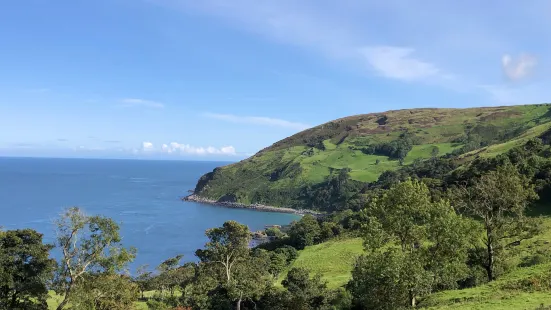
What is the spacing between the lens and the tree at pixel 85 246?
3045 cm

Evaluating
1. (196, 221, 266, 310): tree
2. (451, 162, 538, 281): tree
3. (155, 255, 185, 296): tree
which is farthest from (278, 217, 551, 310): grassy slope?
(155, 255, 185, 296): tree

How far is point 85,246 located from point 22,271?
266 inches

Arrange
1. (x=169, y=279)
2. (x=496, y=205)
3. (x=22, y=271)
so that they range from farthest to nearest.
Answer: (x=169, y=279), (x=496, y=205), (x=22, y=271)

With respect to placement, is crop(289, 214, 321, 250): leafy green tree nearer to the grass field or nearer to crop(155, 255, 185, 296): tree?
the grass field

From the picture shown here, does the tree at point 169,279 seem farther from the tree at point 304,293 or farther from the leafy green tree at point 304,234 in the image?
the leafy green tree at point 304,234

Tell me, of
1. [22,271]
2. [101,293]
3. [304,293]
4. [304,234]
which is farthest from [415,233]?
[304,234]

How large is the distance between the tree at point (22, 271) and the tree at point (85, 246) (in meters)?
2.38

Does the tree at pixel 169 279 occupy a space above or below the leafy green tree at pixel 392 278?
below

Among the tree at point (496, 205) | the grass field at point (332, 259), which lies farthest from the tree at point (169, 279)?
the tree at point (496, 205)

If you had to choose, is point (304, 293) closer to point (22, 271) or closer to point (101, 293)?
point (101, 293)

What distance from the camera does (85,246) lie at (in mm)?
30641

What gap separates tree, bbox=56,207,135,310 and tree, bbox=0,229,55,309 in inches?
93.8

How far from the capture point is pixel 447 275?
2978 cm

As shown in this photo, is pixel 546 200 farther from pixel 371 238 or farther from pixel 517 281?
pixel 371 238
